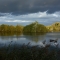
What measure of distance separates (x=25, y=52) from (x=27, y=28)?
87784 mm

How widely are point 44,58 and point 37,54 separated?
335mm

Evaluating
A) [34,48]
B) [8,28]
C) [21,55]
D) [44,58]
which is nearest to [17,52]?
[21,55]

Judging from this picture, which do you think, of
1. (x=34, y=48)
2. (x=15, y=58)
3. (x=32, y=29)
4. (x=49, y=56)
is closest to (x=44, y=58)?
(x=49, y=56)

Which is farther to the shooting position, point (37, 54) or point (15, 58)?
point (37, 54)

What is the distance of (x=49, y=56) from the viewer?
22.1ft

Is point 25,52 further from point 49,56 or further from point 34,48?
point 49,56

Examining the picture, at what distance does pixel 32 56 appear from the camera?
658 centimetres

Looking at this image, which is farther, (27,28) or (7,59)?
(27,28)

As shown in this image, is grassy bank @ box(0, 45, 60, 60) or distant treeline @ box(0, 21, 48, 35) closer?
grassy bank @ box(0, 45, 60, 60)

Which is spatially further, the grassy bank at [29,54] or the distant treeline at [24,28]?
the distant treeline at [24,28]

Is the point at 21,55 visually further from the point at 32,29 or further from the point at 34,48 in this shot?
the point at 32,29

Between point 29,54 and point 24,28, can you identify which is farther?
point 24,28

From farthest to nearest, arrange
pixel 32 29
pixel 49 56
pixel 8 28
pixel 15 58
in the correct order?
1. pixel 32 29
2. pixel 8 28
3. pixel 49 56
4. pixel 15 58

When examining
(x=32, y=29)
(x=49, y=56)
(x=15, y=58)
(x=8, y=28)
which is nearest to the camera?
(x=15, y=58)
